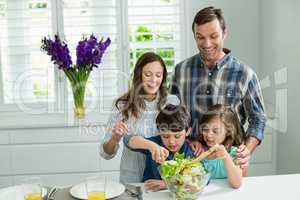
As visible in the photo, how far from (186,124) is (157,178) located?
0.26 meters

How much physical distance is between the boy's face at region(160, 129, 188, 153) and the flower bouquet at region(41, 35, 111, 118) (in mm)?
1233

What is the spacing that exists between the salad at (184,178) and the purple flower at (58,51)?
155cm

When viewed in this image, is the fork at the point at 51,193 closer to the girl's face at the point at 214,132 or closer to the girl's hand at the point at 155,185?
the girl's hand at the point at 155,185

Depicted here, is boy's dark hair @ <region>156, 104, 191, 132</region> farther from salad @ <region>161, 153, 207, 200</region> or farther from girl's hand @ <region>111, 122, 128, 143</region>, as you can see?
salad @ <region>161, 153, 207, 200</region>

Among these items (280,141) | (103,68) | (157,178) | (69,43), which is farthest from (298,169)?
(69,43)

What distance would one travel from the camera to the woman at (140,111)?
185 cm

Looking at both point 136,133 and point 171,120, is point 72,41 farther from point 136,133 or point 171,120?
point 171,120

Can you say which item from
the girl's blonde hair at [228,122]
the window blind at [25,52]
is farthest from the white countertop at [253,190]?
the window blind at [25,52]

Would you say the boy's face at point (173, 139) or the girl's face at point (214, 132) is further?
the girl's face at point (214, 132)

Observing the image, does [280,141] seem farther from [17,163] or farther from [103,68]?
[17,163]

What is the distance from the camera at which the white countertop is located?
1524 mm

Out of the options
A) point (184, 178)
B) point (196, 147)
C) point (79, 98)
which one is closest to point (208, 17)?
point (196, 147)

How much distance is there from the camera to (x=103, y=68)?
3074 millimetres

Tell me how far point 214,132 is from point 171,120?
246 millimetres
